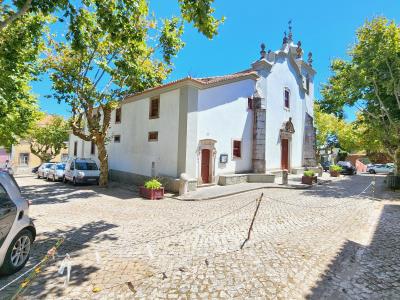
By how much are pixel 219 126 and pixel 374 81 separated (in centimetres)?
984

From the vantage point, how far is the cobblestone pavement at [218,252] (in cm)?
411

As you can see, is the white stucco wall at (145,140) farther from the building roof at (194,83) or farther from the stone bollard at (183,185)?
the stone bollard at (183,185)

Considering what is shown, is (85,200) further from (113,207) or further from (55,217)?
(55,217)

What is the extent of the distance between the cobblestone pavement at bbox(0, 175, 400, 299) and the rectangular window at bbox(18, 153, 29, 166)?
3443 cm

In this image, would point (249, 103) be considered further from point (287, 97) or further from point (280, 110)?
point (287, 97)

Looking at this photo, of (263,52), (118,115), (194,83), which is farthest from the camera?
(118,115)

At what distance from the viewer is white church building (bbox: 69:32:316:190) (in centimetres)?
1484

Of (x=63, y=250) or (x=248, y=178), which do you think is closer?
(x=63, y=250)

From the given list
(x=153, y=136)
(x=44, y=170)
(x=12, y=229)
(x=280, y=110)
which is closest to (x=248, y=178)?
(x=153, y=136)

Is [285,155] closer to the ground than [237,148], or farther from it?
closer to the ground

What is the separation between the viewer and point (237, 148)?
18.0 metres

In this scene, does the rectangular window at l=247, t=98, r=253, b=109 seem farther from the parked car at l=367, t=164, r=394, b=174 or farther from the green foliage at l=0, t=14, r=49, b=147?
the parked car at l=367, t=164, r=394, b=174

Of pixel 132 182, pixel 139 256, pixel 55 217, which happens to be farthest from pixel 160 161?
pixel 139 256

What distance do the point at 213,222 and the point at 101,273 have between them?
4.24 m
